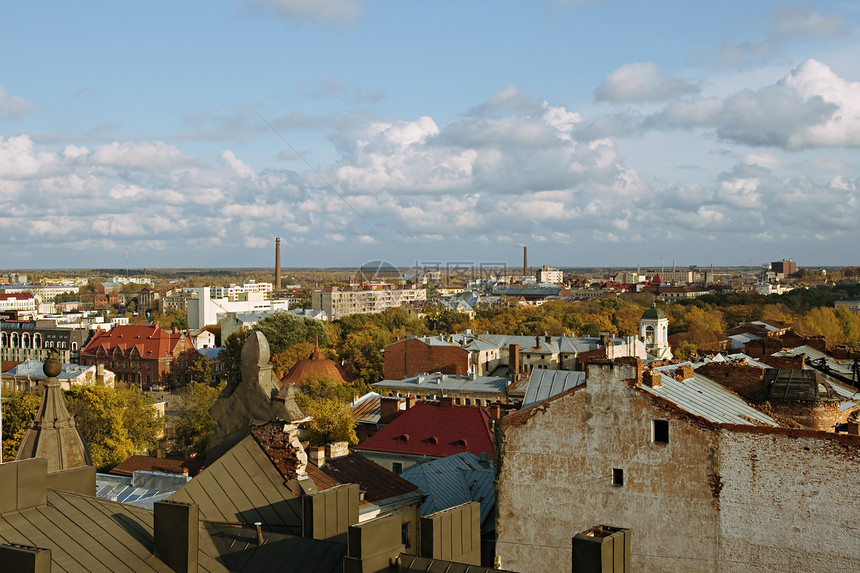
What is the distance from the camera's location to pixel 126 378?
10225 cm

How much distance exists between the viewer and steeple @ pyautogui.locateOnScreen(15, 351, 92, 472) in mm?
14031

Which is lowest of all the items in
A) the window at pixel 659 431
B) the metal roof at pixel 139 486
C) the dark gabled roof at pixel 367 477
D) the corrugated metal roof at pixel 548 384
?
the metal roof at pixel 139 486

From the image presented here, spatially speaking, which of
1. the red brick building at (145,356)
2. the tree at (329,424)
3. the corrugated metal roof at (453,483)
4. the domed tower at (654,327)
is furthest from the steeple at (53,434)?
the red brick building at (145,356)

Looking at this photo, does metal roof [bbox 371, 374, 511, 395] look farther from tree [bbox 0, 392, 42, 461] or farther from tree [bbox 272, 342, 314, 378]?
tree [bbox 0, 392, 42, 461]

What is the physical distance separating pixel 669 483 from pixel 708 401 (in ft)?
14.7

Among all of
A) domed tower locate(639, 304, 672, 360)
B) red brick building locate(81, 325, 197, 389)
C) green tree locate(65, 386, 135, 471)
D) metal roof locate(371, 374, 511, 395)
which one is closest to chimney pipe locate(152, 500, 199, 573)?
green tree locate(65, 386, 135, 471)

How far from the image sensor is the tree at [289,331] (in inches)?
3932

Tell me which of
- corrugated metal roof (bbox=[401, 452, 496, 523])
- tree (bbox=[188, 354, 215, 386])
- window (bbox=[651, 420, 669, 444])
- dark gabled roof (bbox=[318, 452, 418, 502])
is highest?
window (bbox=[651, 420, 669, 444])

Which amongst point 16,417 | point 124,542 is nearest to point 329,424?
point 16,417

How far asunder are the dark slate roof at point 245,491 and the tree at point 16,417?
36.0 metres

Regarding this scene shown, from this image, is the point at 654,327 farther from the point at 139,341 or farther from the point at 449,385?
the point at 139,341

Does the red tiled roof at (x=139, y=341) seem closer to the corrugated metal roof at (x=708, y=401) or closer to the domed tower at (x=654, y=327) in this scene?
the domed tower at (x=654, y=327)

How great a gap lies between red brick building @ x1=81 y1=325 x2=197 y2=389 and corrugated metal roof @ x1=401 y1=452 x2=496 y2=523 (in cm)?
7802

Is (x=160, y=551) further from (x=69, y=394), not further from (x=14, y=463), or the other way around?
(x=69, y=394)
